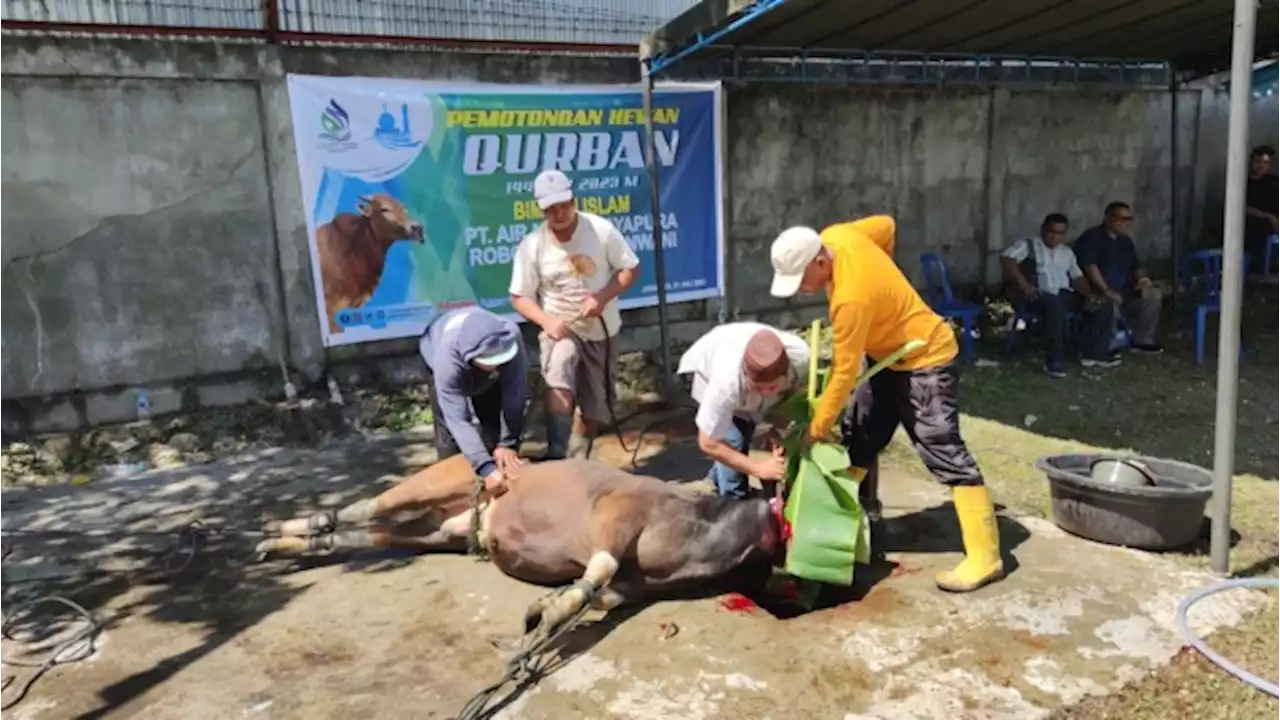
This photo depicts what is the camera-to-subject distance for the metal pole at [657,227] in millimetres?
6781

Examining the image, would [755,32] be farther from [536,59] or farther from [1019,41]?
[1019,41]

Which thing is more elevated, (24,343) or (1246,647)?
(24,343)

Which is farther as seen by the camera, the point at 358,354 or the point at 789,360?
the point at 358,354

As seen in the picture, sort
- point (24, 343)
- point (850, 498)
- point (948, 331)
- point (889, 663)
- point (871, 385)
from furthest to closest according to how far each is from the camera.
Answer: point (24, 343) → point (871, 385) → point (948, 331) → point (850, 498) → point (889, 663)

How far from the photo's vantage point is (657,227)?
7016 mm

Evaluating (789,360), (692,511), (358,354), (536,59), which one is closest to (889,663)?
(692,511)

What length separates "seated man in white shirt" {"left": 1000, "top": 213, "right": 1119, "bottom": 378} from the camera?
8.21 meters

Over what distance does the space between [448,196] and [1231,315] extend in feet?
15.8

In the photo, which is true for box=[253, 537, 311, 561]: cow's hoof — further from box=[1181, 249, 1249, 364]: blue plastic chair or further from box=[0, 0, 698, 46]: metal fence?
box=[1181, 249, 1249, 364]: blue plastic chair

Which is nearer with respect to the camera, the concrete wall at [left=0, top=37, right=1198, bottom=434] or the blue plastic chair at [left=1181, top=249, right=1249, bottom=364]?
the concrete wall at [left=0, top=37, right=1198, bottom=434]

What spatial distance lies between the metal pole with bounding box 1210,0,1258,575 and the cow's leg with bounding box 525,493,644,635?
2.43 m

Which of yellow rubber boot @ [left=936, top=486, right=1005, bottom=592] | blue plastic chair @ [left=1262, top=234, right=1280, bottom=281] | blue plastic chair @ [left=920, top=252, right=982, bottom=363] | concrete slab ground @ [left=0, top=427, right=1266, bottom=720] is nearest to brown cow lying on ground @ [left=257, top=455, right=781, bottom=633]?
concrete slab ground @ [left=0, top=427, right=1266, bottom=720]

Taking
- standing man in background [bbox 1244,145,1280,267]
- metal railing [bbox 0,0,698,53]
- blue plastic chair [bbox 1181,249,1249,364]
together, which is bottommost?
blue plastic chair [bbox 1181,249,1249,364]

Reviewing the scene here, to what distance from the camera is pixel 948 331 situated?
13.9 feet
